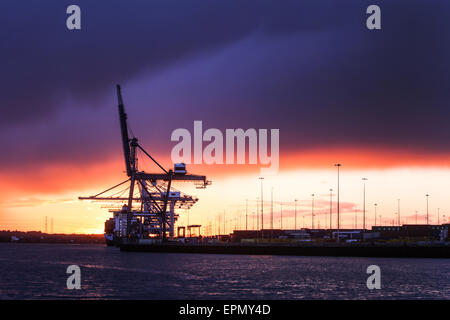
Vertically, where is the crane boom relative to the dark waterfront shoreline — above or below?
above

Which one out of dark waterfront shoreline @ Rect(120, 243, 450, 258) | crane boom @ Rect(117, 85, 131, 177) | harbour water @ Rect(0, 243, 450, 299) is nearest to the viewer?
harbour water @ Rect(0, 243, 450, 299)

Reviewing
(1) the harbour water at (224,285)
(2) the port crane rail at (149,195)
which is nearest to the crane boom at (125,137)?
(2) the port crane rail at (149,195)

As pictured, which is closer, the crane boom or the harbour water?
the harbour water

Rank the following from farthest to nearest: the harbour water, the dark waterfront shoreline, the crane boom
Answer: the crane boom
the dark waterfront shoreline
the harbour water

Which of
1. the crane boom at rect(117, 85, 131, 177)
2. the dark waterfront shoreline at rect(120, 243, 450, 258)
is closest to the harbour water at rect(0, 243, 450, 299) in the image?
the dark waterfront shoreline at rect(120, 243, 450, 258)

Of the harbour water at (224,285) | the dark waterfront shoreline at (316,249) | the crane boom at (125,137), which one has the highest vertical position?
the crane boom at (125,137)

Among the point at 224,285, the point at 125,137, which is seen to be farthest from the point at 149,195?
the point at 224,285

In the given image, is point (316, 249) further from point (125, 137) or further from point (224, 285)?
point (224, 285)

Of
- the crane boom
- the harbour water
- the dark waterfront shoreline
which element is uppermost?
the crane boom

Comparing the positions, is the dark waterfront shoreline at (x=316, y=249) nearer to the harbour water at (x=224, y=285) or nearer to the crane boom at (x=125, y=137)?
the crane boom at (x=125, y=137)

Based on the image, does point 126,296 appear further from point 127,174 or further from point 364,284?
point 127,174

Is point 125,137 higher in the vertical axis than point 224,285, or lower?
higher

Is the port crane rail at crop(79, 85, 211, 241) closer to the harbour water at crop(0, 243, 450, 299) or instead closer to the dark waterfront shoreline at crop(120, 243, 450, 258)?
the dark waterfront shoreline at crop(120, 243, 450, 258)
